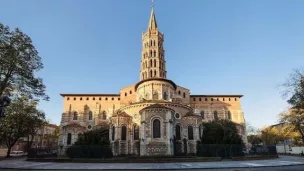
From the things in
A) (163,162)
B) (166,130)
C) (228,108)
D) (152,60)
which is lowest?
(163,162)

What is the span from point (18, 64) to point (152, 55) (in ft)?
115

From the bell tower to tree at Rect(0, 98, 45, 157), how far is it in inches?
984

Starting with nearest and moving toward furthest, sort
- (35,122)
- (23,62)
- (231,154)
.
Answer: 1. (23,62)
2. (231,154)
3. (35,122)

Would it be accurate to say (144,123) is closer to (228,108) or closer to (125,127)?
(125,127)

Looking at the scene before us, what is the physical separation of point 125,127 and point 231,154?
1722cm

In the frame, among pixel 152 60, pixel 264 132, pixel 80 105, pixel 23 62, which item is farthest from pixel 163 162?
pixel 264 132

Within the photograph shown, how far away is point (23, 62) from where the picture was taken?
24.4 meters

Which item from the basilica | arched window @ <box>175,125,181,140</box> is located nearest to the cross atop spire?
the basilica

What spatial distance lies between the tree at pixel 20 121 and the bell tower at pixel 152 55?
25.0m

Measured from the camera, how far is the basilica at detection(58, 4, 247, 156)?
108 ft

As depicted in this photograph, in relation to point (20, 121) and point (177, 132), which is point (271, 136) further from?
point (20, 121)

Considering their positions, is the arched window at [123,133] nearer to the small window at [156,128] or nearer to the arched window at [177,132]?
the small window at [156,128]

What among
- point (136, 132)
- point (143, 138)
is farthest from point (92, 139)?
point (143, 138)

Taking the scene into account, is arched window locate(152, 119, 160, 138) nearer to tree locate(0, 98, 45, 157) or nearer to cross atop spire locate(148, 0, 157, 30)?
tree locate(0, 98, 45, 157)
